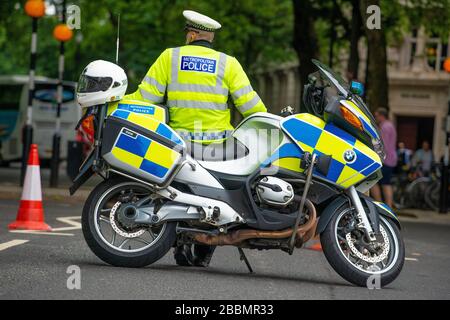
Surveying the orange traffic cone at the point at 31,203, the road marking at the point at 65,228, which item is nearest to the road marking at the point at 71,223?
the road marking at the point at 65,228

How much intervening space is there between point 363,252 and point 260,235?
71 centimetres

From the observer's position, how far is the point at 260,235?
7691 millimetres

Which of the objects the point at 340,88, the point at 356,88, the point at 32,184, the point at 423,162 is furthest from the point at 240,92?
the point at 423,162

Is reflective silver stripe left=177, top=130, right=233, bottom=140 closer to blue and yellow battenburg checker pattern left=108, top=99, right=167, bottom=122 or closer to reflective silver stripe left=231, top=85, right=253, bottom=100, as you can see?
blue and yellow battenburg checker pattern left=108, top=99, right=167, bottom=122

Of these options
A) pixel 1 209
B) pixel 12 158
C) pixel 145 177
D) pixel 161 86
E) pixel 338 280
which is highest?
pixel 161 86

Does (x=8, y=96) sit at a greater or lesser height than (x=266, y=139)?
lesser

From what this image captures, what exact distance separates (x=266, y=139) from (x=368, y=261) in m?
1.09

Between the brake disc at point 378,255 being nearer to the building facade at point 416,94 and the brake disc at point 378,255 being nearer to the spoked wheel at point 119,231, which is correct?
the spoked wheel at point 119,231

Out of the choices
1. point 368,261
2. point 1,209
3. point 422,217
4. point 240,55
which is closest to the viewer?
point 368,261

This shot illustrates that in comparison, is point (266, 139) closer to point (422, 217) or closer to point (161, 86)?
point (161, 86)

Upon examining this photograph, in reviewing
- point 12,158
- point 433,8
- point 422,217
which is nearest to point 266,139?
point 422,217

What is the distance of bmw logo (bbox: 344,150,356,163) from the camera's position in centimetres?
773

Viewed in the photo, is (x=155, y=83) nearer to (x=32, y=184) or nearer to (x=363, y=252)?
(x=363, y=252)

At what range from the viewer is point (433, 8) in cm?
2558
